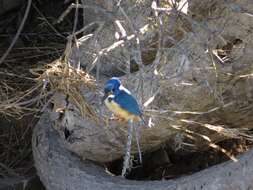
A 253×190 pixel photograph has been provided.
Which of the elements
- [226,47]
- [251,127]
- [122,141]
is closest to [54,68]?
[122,141]

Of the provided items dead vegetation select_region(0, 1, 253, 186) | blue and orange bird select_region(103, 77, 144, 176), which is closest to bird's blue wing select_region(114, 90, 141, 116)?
blue and orange bird select_region(103, 77, 144, 176)

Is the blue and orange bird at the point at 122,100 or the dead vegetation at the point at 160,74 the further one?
the dead vegetation at the point at 160,74

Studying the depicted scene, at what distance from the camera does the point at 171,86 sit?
2635 mm

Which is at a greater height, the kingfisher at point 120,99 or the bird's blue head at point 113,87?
the bird's blue head at point 113,87

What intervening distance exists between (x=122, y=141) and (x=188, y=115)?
27 centimetres

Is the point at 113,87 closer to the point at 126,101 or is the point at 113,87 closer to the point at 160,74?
the point at 126,101

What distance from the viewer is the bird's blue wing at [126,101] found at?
2.15 m

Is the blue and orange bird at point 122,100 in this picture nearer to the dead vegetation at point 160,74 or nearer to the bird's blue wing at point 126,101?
the bird's blue wing at point 126,101

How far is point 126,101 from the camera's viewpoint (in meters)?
2.16

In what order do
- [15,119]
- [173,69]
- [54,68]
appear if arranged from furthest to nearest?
1. [15,119]
2. [173,69]
3. [54,68]

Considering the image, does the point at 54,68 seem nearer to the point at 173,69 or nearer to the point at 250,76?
the point at 173,69

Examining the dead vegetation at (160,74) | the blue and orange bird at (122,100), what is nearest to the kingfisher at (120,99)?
the blue and orange bird at (122,100)

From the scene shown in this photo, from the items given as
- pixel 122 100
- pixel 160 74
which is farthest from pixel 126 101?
pixel 160 74

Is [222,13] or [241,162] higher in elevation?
[222,13]
